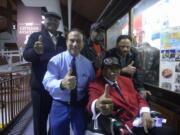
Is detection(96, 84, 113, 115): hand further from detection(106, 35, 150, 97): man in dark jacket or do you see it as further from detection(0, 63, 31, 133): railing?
detection(0, 63, 31, 133): railing

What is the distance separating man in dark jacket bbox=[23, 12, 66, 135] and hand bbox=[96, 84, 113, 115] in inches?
33.5

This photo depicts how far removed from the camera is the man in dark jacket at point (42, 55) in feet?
8.93

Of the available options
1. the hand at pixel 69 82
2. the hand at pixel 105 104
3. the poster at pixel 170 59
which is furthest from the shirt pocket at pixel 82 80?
the poster at pixel 170 59

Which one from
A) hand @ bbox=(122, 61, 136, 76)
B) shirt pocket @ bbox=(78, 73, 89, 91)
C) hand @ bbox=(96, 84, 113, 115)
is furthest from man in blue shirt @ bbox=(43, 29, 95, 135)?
hand @ bbox=(122, 61, 136, 76)

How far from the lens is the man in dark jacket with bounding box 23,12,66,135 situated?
2.72 meters

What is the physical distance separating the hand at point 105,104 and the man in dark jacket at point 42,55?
85cm

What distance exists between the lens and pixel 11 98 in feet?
15.0

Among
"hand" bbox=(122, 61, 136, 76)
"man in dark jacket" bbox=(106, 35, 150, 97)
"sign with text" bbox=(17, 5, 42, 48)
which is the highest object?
"sign with text" bbox=(17, 5, 42, 48)

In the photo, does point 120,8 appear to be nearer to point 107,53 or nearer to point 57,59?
point 107,53

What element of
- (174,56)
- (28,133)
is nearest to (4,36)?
(28,133)

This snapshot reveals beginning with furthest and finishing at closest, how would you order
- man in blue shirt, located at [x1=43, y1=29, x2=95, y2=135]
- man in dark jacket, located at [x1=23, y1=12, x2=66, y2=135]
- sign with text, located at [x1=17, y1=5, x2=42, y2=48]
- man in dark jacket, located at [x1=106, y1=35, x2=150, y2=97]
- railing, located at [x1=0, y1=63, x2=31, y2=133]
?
sign with text, located at [x1=17, y1=5, x2=42, y2=48] < railing, located at [x1=0, y1=63, x2=31, y2=133] < man in dark jacket, located at [x1=106, y1=35, x2=150, y2=97] < man in dark jacket, located at [x1=23, y1=12, x2=66, y2=135] < man in blue shirt, located at [x1=43, y1=29, x2=95, y2=135]

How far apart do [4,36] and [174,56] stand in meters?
21.5

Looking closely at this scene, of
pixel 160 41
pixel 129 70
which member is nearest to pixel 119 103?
pixel 129 70

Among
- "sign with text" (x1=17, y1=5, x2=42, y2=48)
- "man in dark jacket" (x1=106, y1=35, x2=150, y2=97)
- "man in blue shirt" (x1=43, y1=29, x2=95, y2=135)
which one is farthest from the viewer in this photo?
"sign with text" (x1=17, y1=5, x2=42, y2=48)
